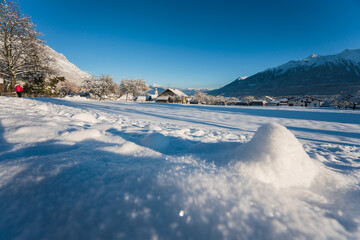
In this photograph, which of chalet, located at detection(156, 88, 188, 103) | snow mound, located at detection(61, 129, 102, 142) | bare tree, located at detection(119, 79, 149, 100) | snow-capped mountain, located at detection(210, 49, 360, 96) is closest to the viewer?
snow mound, located at detection(61, 129, 102, 142)

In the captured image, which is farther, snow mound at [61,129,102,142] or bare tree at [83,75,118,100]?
bare tree at [83,75,118,100]

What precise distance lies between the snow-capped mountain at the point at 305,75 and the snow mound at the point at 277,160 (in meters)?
119

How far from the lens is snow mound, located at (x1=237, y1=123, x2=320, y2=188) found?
1.12m

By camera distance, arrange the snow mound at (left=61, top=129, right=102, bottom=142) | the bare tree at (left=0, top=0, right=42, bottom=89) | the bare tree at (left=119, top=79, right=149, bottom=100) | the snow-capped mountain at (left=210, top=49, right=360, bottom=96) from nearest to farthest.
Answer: the snow mound at (left=61, top=129, right=102, bottom=142)
the bare tree at (left=0, top=0, right=42, bottom=89)
the bare tree at (left=119, top=79, right=149, bottom=100)
the snow-capped mountain at (left=210, top=49, right=360, bottom=96)

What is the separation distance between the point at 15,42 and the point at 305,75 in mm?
181609

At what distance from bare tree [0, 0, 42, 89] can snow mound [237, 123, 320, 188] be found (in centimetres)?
2068

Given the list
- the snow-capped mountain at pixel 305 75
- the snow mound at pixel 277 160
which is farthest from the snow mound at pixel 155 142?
the snow-capped mountain at pixel 305 75

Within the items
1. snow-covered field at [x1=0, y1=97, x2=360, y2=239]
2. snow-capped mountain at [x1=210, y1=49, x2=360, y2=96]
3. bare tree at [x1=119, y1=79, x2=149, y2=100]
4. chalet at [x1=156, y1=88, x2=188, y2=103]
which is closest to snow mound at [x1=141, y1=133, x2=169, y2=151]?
snow-covered field at [x1=0, y1=97, x2=360, y2=239]

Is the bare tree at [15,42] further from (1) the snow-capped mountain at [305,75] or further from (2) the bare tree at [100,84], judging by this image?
(1) the snow-capped mountain at [305,75]

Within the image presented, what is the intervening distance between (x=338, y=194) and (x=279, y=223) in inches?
33.1

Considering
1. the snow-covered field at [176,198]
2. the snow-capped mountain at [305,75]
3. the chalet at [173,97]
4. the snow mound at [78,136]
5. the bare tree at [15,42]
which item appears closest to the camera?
the snow-covered field at [176,198]

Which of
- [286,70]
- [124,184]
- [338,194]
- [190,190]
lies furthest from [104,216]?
[286,70]

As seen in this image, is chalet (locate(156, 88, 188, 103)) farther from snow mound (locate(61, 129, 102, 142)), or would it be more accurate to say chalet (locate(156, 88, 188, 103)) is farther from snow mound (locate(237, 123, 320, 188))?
snow mound (locate(237, 123, 320, 188))

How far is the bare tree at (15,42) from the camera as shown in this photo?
12.6 m
